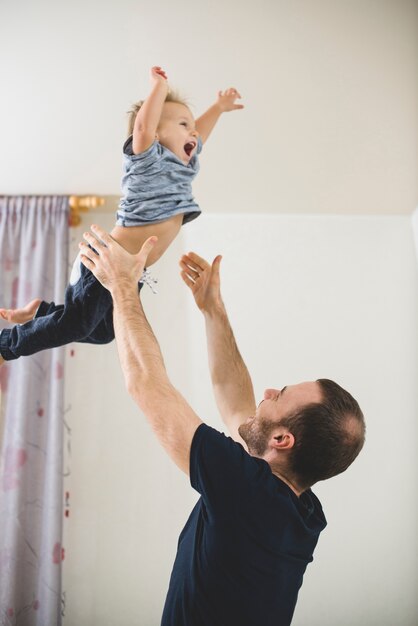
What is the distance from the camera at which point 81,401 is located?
125 inches

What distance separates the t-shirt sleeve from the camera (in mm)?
1278

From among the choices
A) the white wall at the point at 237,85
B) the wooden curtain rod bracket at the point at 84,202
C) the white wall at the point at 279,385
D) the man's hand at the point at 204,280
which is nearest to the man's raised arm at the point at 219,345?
the man's hand at the point at 204,280

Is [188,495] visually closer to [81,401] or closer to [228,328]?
[81,401]

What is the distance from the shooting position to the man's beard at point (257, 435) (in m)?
1.51

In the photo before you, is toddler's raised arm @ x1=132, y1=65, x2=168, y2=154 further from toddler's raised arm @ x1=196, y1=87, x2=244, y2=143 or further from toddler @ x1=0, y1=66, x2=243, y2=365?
toddler's raised arm @ x1=196, y1=87, x2=244, y2=143

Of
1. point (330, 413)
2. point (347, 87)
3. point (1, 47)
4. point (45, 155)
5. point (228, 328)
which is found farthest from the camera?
point (45, 155)

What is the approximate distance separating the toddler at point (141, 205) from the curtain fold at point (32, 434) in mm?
1368

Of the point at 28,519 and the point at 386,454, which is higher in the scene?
the point at 386,454

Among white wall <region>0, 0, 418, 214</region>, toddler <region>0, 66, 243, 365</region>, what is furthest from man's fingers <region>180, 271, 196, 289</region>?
white wall <region>0, 0, 418, 214</region>

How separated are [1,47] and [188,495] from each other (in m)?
2.22

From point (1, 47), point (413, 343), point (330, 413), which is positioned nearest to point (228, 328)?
point (330, 413)

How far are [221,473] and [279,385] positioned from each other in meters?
1.93

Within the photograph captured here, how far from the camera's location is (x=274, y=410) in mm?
1514

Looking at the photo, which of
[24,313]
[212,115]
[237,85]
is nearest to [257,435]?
[24,313]
